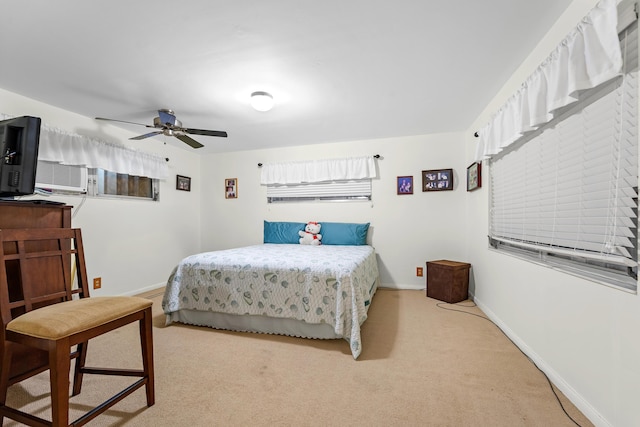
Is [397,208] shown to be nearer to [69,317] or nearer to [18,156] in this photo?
[69,317]

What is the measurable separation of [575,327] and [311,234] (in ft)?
9.56

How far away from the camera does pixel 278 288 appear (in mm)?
2305

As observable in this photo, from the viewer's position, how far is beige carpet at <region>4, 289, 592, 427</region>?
4.49 feet

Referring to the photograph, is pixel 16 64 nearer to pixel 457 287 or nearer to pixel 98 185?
pixel 98 185

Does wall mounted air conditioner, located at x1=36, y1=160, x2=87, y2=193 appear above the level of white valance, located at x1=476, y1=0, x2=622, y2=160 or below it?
below

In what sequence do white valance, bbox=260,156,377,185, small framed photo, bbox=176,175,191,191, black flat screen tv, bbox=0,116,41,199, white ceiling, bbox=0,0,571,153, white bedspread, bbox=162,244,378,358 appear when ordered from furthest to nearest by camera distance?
small framed photo, bbox=176,175,191,191
white valance, bbox=260,156,377,185
white bedspread, bbox=162,244,378,358
white ceiling, bbox=0,0,571,153
black flat screen tv, bbox=0,116,41,199

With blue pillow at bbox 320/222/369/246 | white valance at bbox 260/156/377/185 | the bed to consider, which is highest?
white valance at bbox 260/156/377/185

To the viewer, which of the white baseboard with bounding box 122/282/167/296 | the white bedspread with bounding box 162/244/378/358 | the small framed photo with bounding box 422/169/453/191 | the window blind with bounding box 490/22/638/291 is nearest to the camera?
the window blind with bounding box 490/22/638/291

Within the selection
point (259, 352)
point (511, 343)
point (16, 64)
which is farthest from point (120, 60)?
point (511, 343)

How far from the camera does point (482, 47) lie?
1.91 metres

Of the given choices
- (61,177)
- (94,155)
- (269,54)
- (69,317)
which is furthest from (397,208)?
(61,177)

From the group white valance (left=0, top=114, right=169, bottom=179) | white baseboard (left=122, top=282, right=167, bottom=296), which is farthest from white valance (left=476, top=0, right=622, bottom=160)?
white baseboard (left=122, top=282, right=167, bottom=296)

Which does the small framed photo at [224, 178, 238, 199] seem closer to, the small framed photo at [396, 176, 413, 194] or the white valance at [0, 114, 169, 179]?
the white valance at [0, 114, 169, 179]

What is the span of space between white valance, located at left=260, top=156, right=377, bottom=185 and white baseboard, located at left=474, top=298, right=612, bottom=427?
252cm
